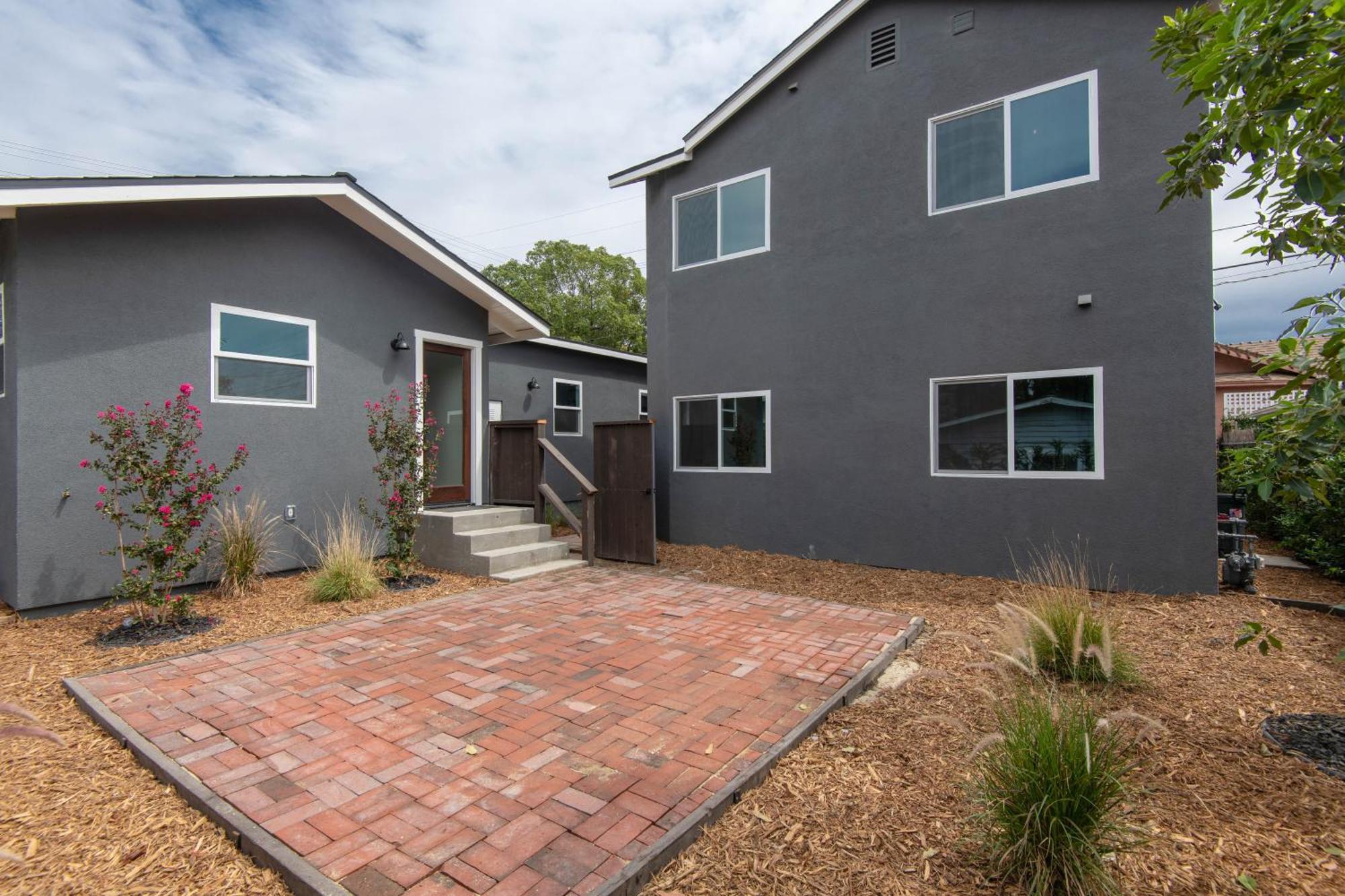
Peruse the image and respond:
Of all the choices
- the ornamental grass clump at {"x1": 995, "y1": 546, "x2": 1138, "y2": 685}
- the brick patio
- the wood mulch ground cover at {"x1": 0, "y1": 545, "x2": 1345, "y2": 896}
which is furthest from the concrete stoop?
the ornamental grass clump at {"x1": 995, "y1": 546, "x2": 1138, "y2": 685}

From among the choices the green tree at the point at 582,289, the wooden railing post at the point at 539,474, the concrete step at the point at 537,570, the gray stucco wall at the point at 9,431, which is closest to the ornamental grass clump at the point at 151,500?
the gray stucco wall at the point at 9,431

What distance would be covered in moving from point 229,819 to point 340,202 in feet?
22.0

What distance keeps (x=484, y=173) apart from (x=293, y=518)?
13.6m

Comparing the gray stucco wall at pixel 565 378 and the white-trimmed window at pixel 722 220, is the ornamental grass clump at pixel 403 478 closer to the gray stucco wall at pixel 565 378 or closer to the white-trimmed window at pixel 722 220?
the gray stucco wall at pixel 565 378

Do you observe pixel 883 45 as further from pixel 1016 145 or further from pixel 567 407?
pixel 567 407

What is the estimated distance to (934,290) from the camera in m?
7.28

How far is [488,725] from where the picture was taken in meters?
3.30

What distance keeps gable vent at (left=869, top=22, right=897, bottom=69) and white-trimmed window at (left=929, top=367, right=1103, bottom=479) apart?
411 centimetres

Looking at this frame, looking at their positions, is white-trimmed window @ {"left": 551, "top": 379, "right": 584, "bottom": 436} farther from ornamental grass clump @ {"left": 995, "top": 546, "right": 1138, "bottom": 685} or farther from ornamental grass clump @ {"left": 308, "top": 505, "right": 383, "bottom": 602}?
ornamental grass clump @ {"left": 995, "top": 546, "right": 1138, "bottom": 685}

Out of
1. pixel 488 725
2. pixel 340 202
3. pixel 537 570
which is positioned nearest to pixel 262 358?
pixel 340 202

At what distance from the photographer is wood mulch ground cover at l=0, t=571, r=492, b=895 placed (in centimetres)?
220

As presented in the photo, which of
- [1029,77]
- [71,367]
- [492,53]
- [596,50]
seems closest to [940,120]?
[1029,77]

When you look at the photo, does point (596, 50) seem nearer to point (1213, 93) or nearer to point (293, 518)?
point (293, 518)

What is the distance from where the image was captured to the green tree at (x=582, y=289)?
2864 centimetres
